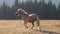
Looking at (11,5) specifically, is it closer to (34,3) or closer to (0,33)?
(34,3)

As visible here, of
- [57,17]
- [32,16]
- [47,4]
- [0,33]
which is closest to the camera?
[0,33]

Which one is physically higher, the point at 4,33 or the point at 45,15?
the point at 4,33

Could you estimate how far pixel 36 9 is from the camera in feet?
78.7

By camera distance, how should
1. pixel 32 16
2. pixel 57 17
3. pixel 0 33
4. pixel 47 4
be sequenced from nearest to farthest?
pixel 0 33, pixel 32 16, pixel 57 17, pixel 47 4

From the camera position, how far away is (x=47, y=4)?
23.9m

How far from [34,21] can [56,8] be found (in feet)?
47.2

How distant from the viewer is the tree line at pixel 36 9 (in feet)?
74.7

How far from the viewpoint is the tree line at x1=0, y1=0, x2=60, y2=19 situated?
22.8 metres

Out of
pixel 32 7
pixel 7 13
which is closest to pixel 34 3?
pixel 32 7

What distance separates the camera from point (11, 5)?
2344 cm

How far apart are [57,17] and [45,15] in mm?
1717

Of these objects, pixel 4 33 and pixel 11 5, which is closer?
pixel 4 33

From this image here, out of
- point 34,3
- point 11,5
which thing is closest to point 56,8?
point 34,3

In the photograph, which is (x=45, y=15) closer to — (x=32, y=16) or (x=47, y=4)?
(x=47, y=4)
